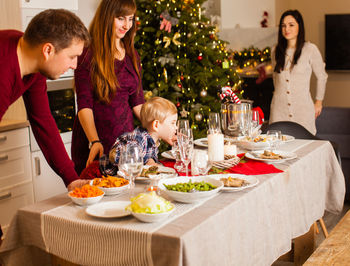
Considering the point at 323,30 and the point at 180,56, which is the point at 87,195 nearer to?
the point at 180,56

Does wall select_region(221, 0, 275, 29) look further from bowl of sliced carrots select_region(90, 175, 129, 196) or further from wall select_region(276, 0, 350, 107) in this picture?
bowl of sliced carrots select_region(90, 175, 129, 196)

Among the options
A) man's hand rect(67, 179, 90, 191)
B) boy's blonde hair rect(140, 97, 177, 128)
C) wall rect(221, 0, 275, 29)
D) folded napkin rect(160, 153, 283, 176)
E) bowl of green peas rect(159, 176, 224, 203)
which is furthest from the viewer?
wall rect(221, 0, 275, 29)

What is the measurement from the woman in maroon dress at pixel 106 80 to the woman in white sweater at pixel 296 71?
2213 millimetres

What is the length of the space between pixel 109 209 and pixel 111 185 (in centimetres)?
22

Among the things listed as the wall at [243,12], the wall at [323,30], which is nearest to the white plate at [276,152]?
the wall at [323,30]

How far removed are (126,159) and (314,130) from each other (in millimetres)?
3328

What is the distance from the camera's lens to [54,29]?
5.88ft

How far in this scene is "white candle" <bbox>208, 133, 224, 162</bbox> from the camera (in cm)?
252

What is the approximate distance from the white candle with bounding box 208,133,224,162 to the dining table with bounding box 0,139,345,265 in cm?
28

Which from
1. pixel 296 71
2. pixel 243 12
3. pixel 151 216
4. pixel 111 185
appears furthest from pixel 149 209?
pixel 243 12

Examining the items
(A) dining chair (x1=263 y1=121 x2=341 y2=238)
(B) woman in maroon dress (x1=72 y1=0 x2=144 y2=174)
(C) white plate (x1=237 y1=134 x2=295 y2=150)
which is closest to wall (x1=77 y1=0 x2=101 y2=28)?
(B) woman in maroon dress (x1=72 y1=0 x2=144 y2=174)

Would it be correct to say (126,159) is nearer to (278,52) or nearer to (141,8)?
(141,8)

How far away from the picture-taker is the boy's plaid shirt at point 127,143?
7.91ft

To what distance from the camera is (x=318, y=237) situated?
376cm
